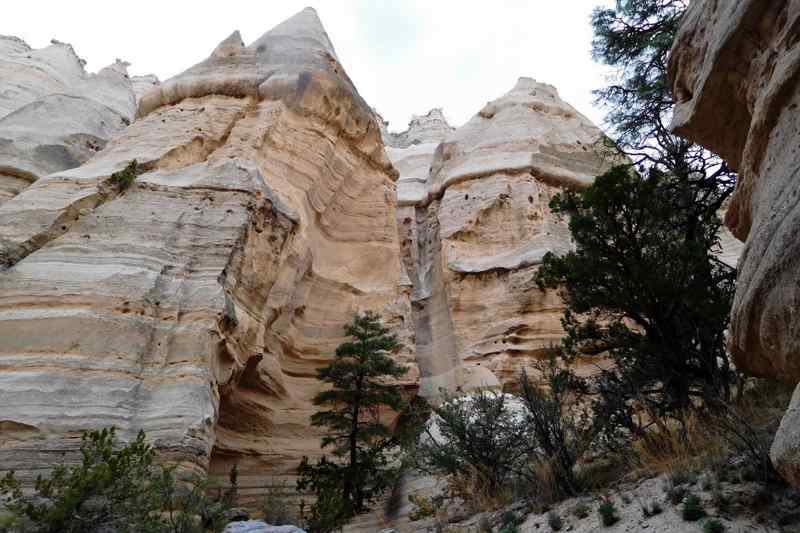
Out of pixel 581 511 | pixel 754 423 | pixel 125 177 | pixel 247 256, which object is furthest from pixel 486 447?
pixel 125 177

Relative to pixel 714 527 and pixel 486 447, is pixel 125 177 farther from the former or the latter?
pixel 714 527

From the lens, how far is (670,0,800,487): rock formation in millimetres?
3828

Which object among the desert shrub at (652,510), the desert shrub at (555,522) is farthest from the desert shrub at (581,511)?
A: the desert shrub at (652,510)

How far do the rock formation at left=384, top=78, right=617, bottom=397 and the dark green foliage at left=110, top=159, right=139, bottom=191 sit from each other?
8.90 m

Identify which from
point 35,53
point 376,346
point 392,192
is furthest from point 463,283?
point 35,53

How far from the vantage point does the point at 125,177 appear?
1135 cm

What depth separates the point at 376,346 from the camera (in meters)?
12.4

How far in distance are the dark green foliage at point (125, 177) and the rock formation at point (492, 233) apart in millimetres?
8898

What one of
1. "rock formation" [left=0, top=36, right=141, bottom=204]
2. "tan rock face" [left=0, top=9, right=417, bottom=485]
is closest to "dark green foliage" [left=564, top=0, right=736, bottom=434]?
"tan rock face" [left=0, top=9, right=417, bottom=485]

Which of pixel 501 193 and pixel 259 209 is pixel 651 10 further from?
pixel 501 193

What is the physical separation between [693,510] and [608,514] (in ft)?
2.62

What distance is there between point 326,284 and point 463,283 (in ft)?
17.4

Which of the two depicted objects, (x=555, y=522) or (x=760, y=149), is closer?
(x=760, y=149)

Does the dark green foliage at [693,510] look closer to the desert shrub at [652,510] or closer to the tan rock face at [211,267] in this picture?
the desert shrub at [652,510]
